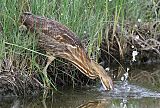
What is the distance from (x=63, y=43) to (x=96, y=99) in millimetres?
789

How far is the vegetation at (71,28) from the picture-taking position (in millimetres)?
6832

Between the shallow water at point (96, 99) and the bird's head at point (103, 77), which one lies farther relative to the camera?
the bird's head at point (103, 77)

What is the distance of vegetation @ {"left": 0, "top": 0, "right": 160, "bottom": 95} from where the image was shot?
6832 mm

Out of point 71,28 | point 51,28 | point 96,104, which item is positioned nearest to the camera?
point 96,104

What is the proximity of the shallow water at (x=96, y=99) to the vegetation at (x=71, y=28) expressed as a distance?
20 cm

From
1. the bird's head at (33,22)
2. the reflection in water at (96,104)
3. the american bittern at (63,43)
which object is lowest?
the reflection in water at (96,104)

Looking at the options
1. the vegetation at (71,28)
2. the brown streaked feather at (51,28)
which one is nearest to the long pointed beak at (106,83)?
the brown streaked feather at (51,28)

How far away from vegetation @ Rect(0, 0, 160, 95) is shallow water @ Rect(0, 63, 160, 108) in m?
0.20

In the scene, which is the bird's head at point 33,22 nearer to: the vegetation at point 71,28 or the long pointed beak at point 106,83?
the vegetation at point 71,28

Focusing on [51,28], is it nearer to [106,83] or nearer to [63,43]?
[63,43]

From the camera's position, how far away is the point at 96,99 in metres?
6.82

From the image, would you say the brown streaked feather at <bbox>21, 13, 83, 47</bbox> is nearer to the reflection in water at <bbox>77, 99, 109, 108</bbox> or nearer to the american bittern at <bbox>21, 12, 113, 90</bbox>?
the american bittern at <bbox>21, 12, 113, 90</bbox>

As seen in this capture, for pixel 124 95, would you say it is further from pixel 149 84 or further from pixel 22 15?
pixel 22 15

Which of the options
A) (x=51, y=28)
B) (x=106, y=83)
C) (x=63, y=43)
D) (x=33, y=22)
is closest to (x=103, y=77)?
(x=106, y=83)
